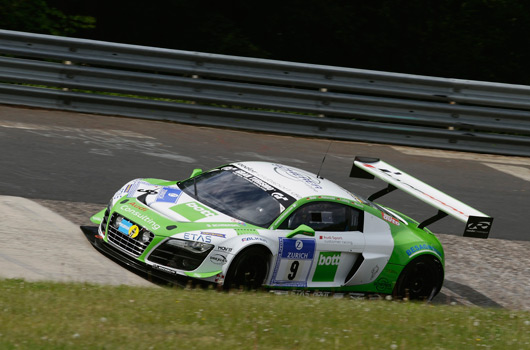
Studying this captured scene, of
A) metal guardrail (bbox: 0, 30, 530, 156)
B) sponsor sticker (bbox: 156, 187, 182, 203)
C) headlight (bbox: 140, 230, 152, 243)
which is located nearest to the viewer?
headlight (bbox: 140, 230, 152, 243)

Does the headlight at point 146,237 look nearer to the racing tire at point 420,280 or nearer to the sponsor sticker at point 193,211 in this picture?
the sponsor sticker at point 193,211

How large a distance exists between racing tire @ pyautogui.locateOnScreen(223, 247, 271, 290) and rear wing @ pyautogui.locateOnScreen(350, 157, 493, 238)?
6.59 ft

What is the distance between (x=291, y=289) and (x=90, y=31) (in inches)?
515

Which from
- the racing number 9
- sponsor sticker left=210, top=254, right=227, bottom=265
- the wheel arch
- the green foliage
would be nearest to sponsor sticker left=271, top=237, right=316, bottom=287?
the racing number 9

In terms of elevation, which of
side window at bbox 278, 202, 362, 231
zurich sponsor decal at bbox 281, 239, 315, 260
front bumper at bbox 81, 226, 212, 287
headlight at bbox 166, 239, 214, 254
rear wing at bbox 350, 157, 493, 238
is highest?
rear wing at bbox 350, 157, 493, 238

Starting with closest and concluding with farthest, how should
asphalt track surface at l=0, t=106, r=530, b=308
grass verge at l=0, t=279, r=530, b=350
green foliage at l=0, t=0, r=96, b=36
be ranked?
grass verge at l=0, t=279, r=530, b=350 < asphalt track surface at l=0, t=106, r=530, b=308 < green foliage at l=0, t=0, r=96, b=36

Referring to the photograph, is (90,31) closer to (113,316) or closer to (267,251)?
(267,251)

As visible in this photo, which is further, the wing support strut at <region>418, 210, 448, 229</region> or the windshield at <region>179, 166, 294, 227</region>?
the wing support strut at <region>418, 210, 448, 229</region>

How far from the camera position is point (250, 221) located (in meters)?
8.58

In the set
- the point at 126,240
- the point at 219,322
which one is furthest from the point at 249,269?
the point at 219,322

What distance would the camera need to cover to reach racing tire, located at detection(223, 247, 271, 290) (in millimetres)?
8109

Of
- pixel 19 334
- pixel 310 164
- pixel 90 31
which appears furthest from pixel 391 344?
pixel 90 31

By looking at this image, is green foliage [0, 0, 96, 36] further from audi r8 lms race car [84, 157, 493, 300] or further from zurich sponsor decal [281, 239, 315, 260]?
zurich sponsor decal [281, 239, 315, 260]

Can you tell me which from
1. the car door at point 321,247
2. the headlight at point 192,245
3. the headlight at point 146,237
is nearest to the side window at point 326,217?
the car door at point 321,247
